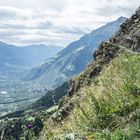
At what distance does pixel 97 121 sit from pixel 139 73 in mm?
2068

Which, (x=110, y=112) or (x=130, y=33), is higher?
(x=130, y=33)

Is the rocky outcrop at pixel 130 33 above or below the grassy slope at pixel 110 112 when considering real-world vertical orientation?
above

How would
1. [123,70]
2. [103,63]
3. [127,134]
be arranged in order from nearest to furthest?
[127,134] → [123,70] → [103,63]

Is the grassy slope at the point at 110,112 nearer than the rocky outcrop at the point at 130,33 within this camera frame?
Yes

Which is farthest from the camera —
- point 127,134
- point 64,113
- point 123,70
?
point 64,113

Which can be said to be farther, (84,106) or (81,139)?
(84,106)

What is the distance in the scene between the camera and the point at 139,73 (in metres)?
10.4

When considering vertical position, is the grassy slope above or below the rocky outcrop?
below

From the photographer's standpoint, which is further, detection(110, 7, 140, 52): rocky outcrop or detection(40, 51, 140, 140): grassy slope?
detection(110, 7, 140, 52): rocky outcrop

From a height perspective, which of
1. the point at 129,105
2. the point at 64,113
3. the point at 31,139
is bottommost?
the point at 64,113

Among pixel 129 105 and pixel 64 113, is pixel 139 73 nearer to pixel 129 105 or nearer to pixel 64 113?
pixel 129 105

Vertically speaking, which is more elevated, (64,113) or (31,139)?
(31,139)

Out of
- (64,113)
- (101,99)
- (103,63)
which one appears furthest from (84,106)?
(103,63)

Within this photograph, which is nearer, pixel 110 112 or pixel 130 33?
pixel 110 112
